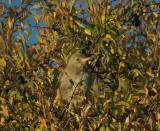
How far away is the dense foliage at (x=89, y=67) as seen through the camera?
3373 mm

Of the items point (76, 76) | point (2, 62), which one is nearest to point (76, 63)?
point (76, 76)

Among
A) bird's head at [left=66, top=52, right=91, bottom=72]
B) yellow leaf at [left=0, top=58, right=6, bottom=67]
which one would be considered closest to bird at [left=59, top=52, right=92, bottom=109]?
bird's head at [left=66, top=52, right=91, bottom=72]

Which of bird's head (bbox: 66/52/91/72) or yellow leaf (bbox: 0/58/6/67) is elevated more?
yellow leaf (bbox: 0/58/6/67)

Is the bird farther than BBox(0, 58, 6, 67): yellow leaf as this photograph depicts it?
Yes

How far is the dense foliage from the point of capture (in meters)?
3.37

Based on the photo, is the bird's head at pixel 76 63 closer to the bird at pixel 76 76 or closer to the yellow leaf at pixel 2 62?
the bird at pixel 76 76

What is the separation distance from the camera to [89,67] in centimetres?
498

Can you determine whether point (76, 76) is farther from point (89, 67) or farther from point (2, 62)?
point (2, 62)

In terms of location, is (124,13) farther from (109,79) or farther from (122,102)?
(122,102)

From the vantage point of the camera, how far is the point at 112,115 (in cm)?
378

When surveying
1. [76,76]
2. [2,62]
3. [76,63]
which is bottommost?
[76,76]

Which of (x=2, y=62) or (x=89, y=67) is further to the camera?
(x=89, y=67)

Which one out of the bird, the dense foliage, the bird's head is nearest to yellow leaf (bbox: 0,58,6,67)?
the dense foliage

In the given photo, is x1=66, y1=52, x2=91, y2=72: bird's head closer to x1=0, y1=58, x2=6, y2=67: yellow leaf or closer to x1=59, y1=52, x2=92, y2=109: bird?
x1=59, y1=52, x2=92, y2=109: bird
